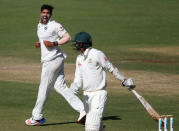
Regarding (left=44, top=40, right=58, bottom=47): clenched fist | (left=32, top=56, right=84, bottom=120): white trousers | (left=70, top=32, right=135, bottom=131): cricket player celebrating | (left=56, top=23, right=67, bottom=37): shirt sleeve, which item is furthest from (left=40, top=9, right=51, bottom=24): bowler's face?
(left=70, top=32, right=135, bottom=131): cricket player celebrating

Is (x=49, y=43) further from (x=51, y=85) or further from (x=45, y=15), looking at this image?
(x=51, y=85)

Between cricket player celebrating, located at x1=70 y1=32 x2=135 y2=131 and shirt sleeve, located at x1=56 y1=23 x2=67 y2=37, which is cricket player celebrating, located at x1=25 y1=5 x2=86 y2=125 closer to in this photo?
shirt sleeve, located at x1=56 y1=23 x2=67 y2=37

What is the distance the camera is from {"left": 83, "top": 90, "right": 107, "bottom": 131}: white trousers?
29.9ft

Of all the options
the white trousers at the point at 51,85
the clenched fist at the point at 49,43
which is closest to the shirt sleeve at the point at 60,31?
the clenched fist at the point at 49,43

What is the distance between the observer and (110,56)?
2548 cm

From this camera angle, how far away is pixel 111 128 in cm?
1139

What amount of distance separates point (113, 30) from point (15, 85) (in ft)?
56.0

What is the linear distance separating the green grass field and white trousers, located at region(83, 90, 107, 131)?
6.46ft

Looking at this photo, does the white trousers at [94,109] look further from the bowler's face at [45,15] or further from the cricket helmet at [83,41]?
the bowler's face at [45,15]

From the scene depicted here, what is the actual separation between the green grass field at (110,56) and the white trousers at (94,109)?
1968 millimetres

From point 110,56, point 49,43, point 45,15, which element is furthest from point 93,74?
point 110,56

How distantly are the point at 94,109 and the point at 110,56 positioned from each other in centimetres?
1629

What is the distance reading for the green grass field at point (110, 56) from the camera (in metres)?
12.7

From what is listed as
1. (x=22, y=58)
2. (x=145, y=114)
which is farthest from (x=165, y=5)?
(x=145, y=114)
